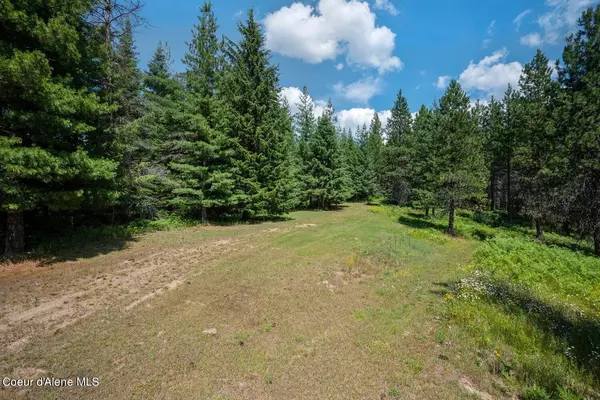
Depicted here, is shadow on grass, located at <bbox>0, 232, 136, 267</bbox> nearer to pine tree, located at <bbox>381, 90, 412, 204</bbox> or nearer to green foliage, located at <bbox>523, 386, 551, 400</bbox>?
green foliage, located at <bbox>523, 386, 551, 400</bbox>

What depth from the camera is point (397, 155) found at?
3797 centimetres

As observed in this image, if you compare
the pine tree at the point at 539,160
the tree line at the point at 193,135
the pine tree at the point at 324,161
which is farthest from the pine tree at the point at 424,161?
the pine tree at the point at 324,161

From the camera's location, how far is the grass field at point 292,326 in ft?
14.1

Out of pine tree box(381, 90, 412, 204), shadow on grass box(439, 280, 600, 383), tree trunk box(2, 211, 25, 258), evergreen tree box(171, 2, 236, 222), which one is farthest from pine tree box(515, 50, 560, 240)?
tree trunk box(2, 211, 25, 258)

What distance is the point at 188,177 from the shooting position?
56.6 ft

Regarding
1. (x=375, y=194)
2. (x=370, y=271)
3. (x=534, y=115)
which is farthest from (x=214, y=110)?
(x=375, y=194)

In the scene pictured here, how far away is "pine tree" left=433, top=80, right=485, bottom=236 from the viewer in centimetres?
1934

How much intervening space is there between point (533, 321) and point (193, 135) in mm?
18452

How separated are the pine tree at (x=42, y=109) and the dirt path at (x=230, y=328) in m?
2.64

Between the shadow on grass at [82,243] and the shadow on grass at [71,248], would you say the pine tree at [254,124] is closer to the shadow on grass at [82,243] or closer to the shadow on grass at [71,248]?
the shadow on grass at [82,243]

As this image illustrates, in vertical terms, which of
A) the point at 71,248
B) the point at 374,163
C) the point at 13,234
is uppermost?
the point at 374,163

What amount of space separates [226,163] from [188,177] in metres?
2.95

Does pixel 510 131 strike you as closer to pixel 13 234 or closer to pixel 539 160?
pixel 539 160

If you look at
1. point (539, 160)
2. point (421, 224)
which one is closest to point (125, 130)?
point (421, 224)
